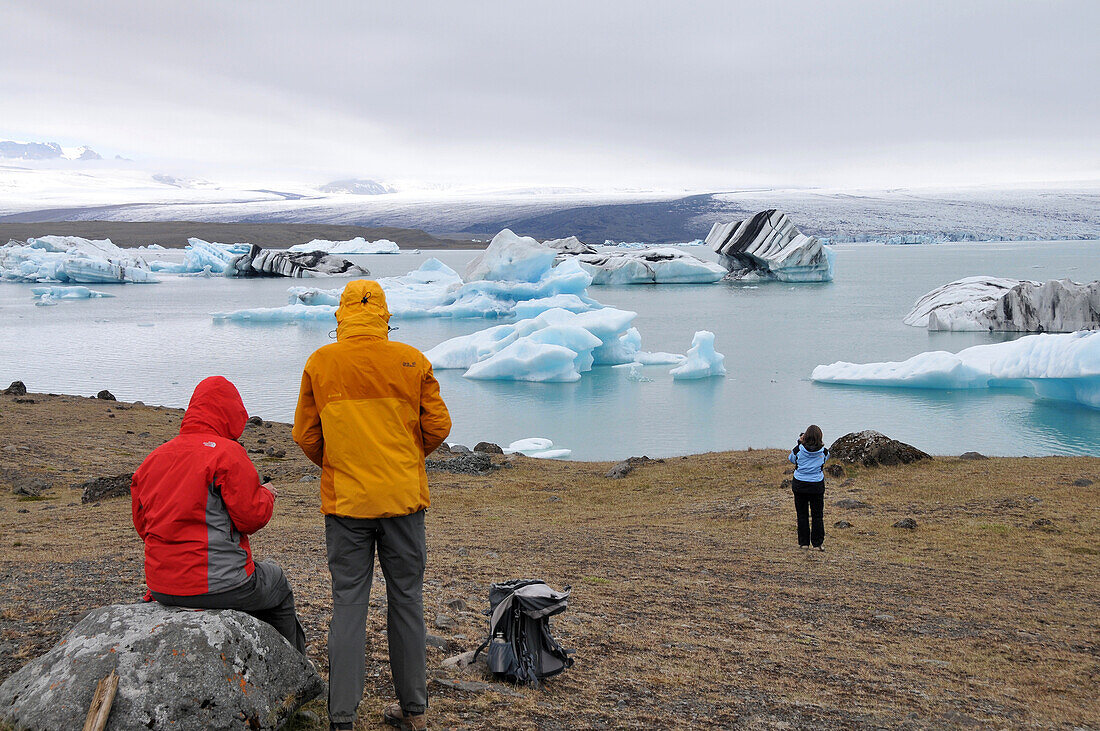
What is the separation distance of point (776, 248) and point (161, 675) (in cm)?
4555

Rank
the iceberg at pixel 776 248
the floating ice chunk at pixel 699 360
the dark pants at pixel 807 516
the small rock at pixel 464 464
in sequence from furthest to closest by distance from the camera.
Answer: the iceberg at pixel 776 248, the floating ice chunk at pixel 699 360, the small rock at pixel 464 464, the dark pants at pixel 807 516

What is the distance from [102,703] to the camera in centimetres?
238

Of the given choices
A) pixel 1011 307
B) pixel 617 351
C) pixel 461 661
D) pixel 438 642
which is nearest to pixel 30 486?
pixel 438 642

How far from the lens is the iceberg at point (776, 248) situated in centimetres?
4500

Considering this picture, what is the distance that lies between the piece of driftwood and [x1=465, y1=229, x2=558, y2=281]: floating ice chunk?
29561mm

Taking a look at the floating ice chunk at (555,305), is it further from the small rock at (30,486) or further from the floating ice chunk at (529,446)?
the small rock at (30,486)

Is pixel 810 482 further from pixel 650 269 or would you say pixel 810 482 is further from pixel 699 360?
pixel 650 269

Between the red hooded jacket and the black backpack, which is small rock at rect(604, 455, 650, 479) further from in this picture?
the red hooded jacket

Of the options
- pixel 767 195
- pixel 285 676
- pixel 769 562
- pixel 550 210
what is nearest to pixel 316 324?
pixel 769 562

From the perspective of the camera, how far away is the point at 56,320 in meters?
32.8

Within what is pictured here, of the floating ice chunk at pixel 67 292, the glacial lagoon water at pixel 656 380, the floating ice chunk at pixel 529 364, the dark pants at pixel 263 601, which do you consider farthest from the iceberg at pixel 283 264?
the dark pants at pixel 263 601

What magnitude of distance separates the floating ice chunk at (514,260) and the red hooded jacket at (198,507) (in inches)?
1149

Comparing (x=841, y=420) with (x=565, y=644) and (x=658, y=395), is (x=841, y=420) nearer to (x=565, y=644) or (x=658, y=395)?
(x=658, y=395)

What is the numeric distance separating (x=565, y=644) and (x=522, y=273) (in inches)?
1154
